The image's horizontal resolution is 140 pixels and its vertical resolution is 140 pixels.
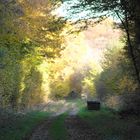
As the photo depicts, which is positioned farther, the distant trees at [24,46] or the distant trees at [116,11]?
the distant trees at [24,46]

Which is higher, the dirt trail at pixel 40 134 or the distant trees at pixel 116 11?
the distant trees at pixel 116 11

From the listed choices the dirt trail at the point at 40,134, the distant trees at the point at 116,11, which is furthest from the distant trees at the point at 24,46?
the dirt trail at the point at 40,134

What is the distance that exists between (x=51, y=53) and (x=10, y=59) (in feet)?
40.6

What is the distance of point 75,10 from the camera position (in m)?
29.9

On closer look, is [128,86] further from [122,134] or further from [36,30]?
[122,134]

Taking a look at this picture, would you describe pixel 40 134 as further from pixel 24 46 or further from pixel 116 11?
pixel 24 46

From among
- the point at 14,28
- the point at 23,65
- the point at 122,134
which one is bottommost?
the point at 122,134

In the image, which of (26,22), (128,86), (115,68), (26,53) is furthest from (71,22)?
(115,68)

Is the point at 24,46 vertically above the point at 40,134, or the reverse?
the point at 24,46

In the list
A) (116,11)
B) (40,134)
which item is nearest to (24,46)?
(116,11)

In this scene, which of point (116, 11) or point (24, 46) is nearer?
point (116, 11)

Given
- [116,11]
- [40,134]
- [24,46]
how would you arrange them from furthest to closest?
[24,46] → [116,11] → [40,134]

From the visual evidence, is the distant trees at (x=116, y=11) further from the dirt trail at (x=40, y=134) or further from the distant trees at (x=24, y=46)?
the dirt trail at (x=40, y=134)

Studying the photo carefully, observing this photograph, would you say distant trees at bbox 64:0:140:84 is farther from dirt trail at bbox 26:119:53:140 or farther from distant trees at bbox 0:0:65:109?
dirt trail at bbox 26:119:53:140
